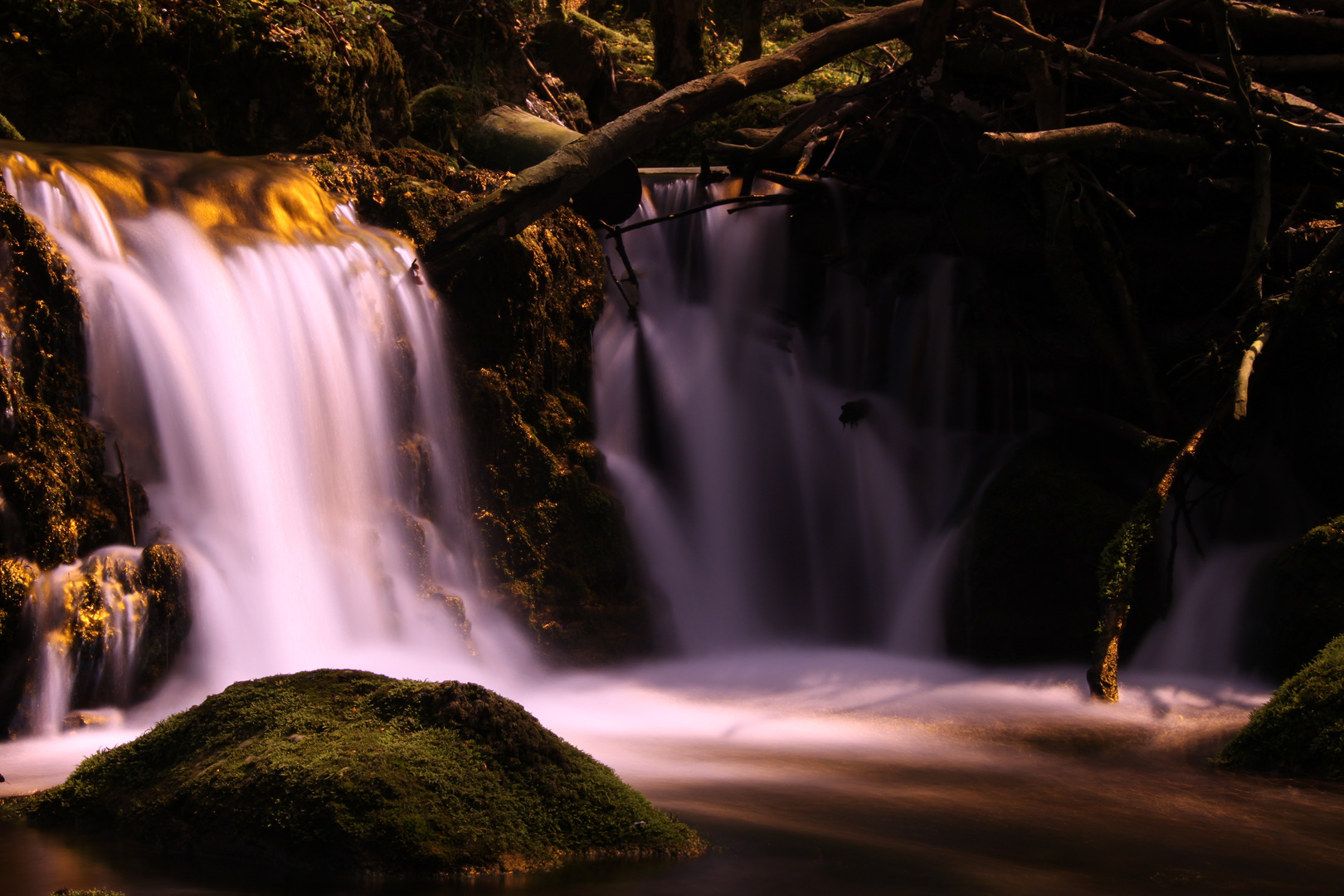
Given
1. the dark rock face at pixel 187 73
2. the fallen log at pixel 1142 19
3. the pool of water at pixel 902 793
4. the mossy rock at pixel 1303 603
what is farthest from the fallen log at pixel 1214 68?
the dark rock face at pixel 187 73

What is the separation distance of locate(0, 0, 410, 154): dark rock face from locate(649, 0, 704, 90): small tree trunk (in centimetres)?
678

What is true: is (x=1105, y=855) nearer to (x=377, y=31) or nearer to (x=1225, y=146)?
(x=1225, y=146)

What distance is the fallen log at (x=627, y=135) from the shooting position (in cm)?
728

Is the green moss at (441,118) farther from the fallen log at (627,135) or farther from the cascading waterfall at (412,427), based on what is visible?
the fallen log at (627,135)

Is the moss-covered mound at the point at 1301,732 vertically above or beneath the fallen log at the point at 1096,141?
beneath

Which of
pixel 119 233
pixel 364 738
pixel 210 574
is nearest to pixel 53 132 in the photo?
pixel 119 233

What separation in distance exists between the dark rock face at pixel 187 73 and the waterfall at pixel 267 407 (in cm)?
104

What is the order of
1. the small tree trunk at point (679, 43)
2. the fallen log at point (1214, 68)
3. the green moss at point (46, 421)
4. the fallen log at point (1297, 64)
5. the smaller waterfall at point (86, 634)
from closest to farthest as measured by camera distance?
the smaller waterfall at point (86, 634) < the green moss at point (46, 421) < the fallen log at point (1214, 68) < the fallen log at point (1297, 64) < the small tree trunk at point (679, 43)

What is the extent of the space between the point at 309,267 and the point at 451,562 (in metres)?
1.96

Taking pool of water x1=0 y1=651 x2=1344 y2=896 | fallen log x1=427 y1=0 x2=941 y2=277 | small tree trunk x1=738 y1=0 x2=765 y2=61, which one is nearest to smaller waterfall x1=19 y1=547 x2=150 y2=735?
pool of water x1=0 y1=651 x2=1344 y2=896

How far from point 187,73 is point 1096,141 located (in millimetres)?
6109


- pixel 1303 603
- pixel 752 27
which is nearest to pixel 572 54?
pixel 752 27

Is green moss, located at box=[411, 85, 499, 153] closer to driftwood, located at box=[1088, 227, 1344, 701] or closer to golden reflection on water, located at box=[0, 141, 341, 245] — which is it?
golden reflection on water, located at box=[0, 141, 341, 245]

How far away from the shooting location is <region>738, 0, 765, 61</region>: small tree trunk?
14703mm
